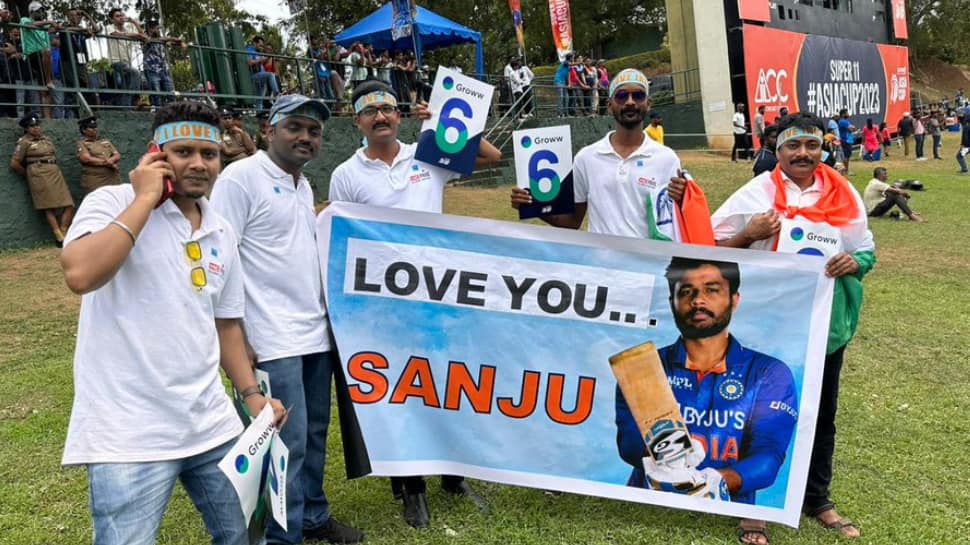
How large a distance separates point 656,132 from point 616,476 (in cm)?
1330

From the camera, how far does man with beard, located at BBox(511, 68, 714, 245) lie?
368 cm

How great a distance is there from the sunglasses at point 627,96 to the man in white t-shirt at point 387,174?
93cm

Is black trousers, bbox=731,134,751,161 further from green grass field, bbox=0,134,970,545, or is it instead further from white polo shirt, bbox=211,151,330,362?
white polo shirt, bbox=211,151,330,362

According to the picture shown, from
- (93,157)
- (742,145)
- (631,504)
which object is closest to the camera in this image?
(631,504)

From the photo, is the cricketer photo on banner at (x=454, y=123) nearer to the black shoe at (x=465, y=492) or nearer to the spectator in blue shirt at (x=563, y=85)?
the black shoe at (x=465, y=492)

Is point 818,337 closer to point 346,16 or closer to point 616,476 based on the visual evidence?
point 616,476

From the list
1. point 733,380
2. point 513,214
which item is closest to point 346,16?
point 513,214

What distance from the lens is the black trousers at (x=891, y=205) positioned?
14.4m

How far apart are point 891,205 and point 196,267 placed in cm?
1527

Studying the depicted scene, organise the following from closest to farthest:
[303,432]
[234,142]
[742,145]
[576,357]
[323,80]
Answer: [303,432], [576,357], [234,142], [323,80], [742,145]

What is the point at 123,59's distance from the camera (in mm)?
12062

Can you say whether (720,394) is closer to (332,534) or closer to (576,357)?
(576,357)

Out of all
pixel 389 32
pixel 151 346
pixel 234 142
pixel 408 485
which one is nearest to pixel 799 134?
pixel 408 485

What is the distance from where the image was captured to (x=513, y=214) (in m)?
14.6
